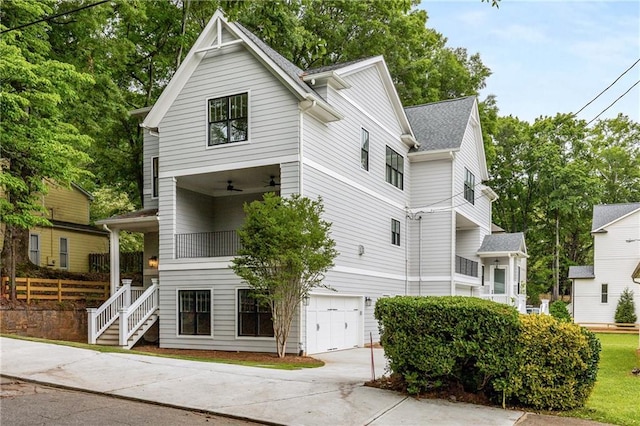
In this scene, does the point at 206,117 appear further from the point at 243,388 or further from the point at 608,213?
the point at 608,213

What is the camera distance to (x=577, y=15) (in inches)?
445

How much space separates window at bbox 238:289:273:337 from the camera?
15734 millimetres

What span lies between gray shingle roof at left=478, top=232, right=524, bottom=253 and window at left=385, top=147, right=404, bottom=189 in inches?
317

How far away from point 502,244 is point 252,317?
16910 millimetres

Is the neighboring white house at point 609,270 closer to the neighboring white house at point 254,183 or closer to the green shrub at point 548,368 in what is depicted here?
the neighboring white house at point 254,183

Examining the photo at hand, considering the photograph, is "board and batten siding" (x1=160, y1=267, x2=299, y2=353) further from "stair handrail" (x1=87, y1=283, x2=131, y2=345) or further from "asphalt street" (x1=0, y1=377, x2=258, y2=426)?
"asphalt street" (x1=0, y1=377, x2=258, y2=426)

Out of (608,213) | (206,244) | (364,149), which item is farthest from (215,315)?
(608,213)

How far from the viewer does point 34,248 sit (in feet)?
81.7

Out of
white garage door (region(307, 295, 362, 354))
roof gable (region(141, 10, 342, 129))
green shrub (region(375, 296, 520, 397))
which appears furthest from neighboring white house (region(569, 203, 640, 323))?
green shrub (region(375, 296, 520, 397))

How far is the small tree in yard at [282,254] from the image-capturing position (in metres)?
13.9

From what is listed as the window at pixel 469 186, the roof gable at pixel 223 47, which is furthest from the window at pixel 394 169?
the roof gable at pixel 223 47

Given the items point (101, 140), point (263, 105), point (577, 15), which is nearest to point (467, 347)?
point (577, 15)

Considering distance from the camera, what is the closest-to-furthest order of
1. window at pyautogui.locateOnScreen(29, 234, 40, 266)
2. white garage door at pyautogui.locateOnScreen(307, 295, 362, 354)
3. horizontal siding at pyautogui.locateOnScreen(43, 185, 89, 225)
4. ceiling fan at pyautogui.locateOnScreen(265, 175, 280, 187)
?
white garage door at pyautogui.locateOnScreen(307, 295, 362, 354)
ceiling fan at pyautogui.locateOnScreen(265, 175, 280, 187)
window at pyautogui.locateOnScreen(29, 234, 40, 266)
horizontal siding at pyautogui.locateOnScreen(43, 185, 89, 225)

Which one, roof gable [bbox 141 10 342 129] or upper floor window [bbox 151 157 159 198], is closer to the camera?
roof gable [bbox 141 10 342 129]
